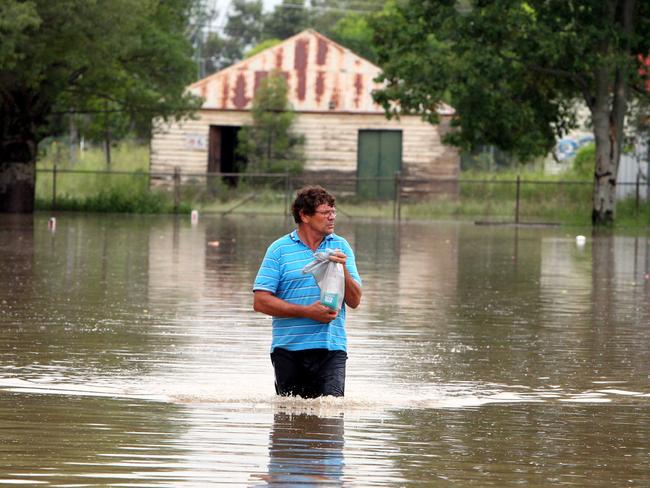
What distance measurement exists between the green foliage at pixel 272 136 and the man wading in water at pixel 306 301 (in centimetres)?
4890

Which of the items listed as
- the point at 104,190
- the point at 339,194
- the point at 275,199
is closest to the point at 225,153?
the point at 339,194

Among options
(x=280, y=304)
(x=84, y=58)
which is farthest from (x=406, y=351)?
(x=84, y=58)

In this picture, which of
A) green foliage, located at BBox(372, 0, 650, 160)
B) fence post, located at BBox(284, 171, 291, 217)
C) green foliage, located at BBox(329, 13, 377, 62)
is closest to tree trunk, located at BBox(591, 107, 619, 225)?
green foliage, located at BBox(372, 0, 650, 160)

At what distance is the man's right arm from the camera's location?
31.4 ft

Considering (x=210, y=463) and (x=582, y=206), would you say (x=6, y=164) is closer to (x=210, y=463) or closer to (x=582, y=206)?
(x=582, y=206)

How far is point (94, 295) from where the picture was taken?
1911 centimetres

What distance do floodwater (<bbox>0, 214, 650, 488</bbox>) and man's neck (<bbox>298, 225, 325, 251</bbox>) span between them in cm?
101

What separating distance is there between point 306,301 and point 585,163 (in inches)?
2321

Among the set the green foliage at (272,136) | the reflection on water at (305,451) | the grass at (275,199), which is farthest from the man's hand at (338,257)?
the green foliage at (272,136)

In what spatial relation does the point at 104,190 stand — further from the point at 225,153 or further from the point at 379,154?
the point at 379,154

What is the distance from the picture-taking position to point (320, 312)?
31.3 feet

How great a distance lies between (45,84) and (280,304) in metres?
37.7

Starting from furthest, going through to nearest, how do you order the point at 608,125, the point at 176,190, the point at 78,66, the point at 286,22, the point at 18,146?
the point at 286,22 → the point at 176,190 → the point at 18,146 → the point at 608,125 → the point at 78,66

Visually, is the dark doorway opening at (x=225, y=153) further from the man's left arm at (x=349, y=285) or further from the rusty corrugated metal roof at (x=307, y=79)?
the man's left arm at (x=349, y=285)
